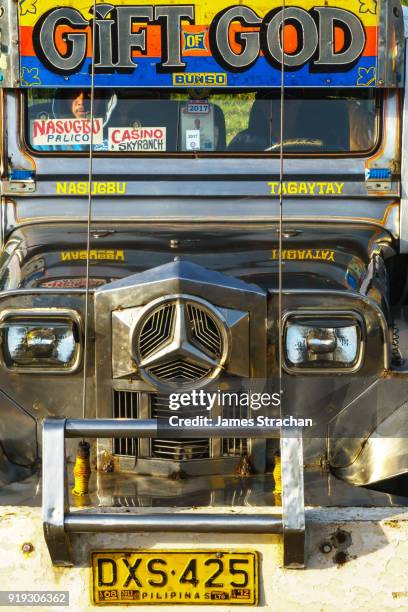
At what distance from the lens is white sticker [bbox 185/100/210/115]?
5223mm

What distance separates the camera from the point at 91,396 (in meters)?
4.11

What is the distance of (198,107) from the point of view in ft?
17.1

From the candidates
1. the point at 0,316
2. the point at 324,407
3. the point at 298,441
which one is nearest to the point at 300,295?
the point at 324,407

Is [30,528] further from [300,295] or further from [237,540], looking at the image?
[300,295]

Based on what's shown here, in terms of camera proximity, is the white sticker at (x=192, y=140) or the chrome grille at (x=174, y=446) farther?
the white sticker at (x=192, y=140)

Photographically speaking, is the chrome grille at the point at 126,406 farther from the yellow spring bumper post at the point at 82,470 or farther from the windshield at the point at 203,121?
the windshield at the point at 203,121

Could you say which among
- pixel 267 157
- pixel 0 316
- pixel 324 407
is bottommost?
pixel 324 407

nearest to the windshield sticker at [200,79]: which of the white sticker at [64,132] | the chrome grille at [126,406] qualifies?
the white sticker at [64,132]

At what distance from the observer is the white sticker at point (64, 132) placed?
5.25m

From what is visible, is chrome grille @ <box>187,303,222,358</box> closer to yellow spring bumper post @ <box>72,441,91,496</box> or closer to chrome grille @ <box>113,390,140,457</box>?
chrome grille @ <box>113,390,140,457</box>

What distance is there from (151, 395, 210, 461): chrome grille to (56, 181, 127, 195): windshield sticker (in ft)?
4.91

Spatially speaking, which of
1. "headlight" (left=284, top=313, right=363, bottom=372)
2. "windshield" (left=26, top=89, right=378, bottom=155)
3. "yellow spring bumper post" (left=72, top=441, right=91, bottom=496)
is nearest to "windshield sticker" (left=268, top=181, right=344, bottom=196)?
"windshield" (left=26, top=89, right=378, bottom=155)

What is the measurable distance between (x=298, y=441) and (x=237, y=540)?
1.15 ft

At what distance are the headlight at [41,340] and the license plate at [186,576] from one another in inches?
32.6
